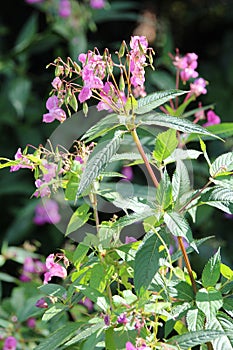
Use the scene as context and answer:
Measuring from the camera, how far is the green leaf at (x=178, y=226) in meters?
0.90

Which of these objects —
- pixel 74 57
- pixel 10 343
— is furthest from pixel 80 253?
pixel 74 57

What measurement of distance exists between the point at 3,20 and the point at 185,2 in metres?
1.02

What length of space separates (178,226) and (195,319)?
0.14m

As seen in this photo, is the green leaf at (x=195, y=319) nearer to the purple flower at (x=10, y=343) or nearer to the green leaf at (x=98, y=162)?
the green leaf at (x=98, y=162)

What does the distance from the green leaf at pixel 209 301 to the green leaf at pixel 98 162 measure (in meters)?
0.24

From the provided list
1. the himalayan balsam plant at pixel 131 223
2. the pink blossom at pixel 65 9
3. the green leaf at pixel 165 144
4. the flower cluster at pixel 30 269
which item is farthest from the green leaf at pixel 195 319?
the pink blossom at pixel 65 9

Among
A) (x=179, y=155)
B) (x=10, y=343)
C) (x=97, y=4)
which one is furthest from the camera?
(x=97, y=4)

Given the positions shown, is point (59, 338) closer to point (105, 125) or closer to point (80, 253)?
point (80, 253)

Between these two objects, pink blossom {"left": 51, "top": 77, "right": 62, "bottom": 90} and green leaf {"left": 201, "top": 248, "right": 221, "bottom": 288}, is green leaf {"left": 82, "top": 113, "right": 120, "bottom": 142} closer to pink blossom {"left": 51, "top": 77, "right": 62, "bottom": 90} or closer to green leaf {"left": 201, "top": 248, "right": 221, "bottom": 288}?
pink blossom {"left": 51, "top": 77, "right": 62, "bottom": 90}

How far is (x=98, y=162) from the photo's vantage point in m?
0.89

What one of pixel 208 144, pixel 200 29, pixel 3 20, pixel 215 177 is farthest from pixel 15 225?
pixel 215 177

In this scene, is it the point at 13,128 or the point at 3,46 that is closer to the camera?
the point at 13,128

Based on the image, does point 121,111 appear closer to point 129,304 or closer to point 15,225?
point 129,304

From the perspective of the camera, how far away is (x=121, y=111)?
96 centimetres
